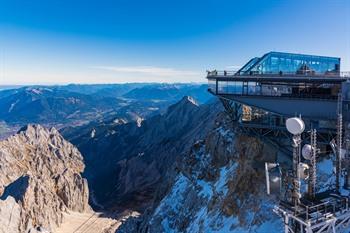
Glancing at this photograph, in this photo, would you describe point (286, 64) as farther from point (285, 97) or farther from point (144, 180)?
point (144, 180)

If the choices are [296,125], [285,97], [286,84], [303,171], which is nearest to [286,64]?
[286,84]

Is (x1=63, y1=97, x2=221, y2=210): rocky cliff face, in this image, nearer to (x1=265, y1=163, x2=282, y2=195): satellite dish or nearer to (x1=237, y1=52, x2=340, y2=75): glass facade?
(x1=237, y1=52, x2=340, y2=75): glass facade

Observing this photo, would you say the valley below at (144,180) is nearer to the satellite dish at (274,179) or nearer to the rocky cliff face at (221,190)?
the rocky cliff face at (221,190)

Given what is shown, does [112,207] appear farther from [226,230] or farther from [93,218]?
[226,230]

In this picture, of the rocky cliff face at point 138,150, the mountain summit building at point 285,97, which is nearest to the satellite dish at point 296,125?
the mountain summit building at point 285,97

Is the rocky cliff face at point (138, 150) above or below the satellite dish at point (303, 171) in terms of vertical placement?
below

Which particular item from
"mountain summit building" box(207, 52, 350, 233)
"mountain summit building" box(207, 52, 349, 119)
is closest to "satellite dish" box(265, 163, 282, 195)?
"mountain summit building" box(207, 52, 350, 233)
